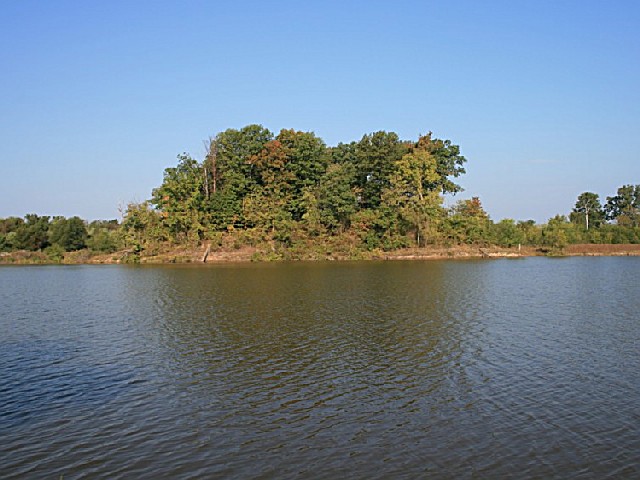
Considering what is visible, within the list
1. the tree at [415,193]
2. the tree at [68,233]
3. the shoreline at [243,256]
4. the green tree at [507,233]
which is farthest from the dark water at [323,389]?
the tree at [68,233]

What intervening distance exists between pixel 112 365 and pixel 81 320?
9.48 metres

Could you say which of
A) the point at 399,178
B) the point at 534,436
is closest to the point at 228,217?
the point at 399,178

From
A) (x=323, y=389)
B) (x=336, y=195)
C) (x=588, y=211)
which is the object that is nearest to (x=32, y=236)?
(x=336, y=195)

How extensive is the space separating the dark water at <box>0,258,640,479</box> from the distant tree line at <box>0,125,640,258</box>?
40.5 m

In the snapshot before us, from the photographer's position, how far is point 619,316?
2459 centimetres

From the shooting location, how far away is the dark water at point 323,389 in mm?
10125

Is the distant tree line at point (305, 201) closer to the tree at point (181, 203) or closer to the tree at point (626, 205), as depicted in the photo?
the tree at point (181, 203)

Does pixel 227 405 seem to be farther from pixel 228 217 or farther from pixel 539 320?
pixel 228 217

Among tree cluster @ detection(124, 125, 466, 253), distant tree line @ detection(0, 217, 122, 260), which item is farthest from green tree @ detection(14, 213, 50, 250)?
tree cluster @ detection(124, 125, 466, 253)

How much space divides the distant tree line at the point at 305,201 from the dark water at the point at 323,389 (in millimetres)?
40540

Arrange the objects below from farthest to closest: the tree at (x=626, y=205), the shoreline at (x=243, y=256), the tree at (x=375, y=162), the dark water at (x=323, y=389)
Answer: the tree at (x=626, y=205), the tree at (x=375, y=162), the shoreline at (x=243, y=256), the dark water at (x=323, y=389)

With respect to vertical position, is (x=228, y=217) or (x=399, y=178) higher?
(x=399, y=178)

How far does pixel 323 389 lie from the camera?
47.5 ft

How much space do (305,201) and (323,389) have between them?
188 ft
